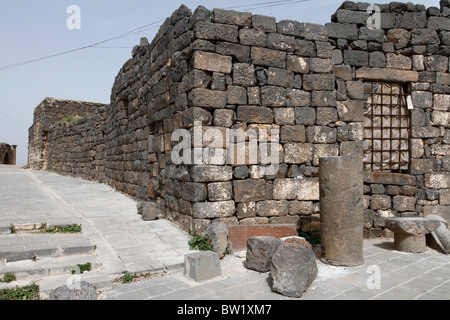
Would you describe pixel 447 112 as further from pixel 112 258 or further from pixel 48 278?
pixel 48 278

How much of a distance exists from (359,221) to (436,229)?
2096 mm

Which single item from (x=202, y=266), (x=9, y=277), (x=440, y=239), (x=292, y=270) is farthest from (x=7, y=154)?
(x=440, y=239)

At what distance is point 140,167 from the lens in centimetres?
879

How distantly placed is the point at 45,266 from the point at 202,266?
6.69 ft

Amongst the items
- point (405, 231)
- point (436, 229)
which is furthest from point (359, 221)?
point (436, 229)

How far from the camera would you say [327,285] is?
436 cm

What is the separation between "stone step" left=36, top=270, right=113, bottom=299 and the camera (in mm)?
4008

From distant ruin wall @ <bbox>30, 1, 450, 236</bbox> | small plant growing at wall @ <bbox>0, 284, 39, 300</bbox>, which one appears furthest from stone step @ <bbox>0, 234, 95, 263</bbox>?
distant ruin wall @ <bbox>30, 1, 450, 236</bbox>

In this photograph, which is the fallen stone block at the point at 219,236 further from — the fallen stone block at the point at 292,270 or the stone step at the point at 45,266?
the stone step at the point at 45,266

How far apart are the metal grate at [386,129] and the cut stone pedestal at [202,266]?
448cm

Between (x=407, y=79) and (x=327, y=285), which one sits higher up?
(x=407, y=79)

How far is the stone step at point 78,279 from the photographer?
401cm

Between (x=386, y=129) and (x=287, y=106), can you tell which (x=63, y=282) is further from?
(x=386, y=129)

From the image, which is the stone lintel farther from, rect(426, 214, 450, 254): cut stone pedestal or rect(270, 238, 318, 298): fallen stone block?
rect(270, 238, 318, 298): fallen stone block
